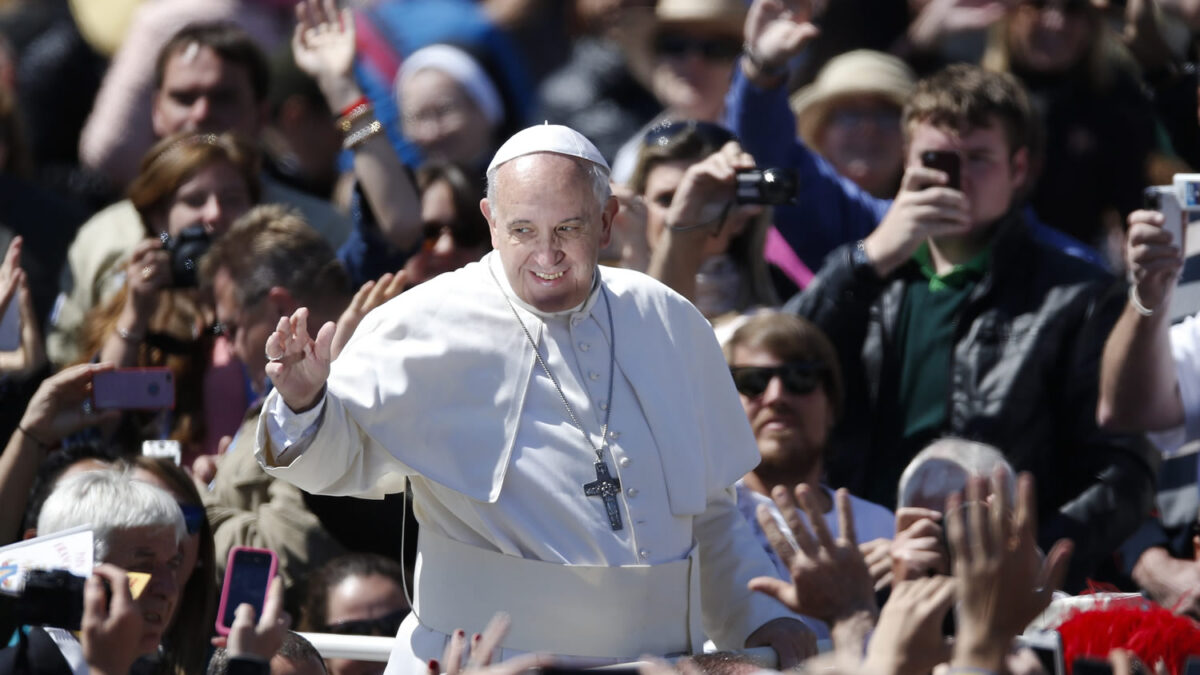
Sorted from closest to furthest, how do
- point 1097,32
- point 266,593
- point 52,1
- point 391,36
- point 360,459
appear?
point 360,459 < point 266,593 < point 1097,32 < point 391,36 < point 52,1

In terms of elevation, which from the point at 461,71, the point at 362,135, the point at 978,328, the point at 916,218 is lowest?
the point at 978,328

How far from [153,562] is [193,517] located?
32 centimetres

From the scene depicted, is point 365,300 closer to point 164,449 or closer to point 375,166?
point 164,449

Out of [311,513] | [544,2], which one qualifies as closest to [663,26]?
[544,2]

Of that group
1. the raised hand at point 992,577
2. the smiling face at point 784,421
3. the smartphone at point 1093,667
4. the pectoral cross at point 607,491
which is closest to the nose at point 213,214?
the smiling face at point 784,421

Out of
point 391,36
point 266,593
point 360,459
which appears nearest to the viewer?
point 360,459

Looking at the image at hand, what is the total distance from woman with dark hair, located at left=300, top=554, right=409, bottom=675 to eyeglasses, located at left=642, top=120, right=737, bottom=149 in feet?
5.78

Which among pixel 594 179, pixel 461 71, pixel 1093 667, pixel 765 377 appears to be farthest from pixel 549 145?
pixel 461 71

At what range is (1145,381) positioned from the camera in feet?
18.9

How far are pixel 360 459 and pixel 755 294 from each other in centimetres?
229

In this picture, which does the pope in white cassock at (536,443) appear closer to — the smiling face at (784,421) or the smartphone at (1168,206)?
the smiling face at (784,421)

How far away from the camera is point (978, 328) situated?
6.13m

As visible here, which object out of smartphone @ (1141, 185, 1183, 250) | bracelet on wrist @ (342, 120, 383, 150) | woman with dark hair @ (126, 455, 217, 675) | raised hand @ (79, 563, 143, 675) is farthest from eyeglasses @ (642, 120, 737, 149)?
raised hand @ (79, 563, 143, 675)

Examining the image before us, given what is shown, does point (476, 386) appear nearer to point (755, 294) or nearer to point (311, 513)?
point (311, 513)
